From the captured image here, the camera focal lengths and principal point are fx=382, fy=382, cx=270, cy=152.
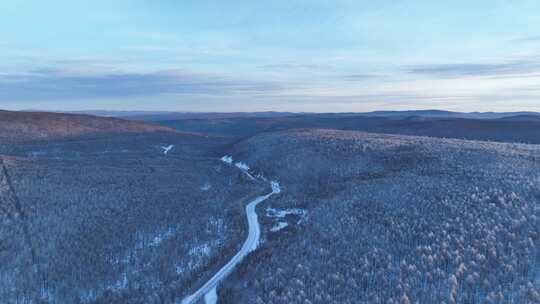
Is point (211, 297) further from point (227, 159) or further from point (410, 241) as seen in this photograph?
point (227, 159)

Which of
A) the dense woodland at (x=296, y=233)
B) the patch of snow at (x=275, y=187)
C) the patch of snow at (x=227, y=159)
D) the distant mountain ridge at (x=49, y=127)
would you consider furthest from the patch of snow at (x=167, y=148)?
the patch of snow at (x=275, y=187)

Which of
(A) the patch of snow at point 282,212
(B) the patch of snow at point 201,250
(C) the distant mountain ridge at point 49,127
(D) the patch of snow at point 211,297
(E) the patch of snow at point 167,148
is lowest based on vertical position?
(D) the patch of snow at point 211,297

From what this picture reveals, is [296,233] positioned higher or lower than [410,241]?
lower

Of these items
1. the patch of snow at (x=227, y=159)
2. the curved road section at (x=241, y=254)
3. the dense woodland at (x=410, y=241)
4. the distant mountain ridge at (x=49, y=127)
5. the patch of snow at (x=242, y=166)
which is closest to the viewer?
the dense woodland at (x=410, y=241)

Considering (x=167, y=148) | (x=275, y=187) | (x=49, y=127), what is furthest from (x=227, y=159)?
(x=49, y=127)

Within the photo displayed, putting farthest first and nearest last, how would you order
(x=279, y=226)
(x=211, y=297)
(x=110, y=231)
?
(x=279, y=226) < (x=110, y=231) < (x=211, y=297)

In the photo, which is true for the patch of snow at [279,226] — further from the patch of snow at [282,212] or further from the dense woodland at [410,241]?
the patch of snow at [282,212]

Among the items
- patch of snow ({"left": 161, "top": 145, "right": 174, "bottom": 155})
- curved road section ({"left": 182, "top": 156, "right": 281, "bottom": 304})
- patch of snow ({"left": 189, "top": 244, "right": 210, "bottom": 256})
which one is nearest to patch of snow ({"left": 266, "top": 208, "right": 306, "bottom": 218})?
curved road section ({"left": 182, "top": 156, "right": 281, "bottom": 304})

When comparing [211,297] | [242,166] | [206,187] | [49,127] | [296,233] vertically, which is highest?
[49,127]
